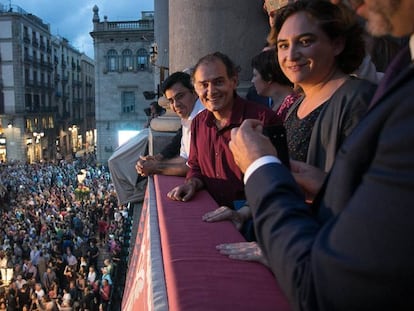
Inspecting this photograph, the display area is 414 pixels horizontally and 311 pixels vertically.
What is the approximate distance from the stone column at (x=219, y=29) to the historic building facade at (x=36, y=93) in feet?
146

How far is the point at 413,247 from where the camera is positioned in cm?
82

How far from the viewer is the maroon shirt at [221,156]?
3.05m

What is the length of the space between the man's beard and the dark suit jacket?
0.57ft

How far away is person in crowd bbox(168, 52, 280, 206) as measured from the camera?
3062 mm

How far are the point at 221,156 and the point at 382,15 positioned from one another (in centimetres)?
208

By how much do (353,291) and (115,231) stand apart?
1766cm

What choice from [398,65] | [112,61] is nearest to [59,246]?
[398,65]

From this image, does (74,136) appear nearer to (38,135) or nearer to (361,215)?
(38,135)

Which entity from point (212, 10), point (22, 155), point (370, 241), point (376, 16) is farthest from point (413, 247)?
point (22, 155)

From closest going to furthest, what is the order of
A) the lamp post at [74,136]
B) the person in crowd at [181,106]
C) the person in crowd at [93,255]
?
the person in crowd at [181,106] → the person in crowd at [93,255] → the lamp post at [74,136]

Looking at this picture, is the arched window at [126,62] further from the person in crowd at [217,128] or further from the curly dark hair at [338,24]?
the curly dark hair at [338,24]

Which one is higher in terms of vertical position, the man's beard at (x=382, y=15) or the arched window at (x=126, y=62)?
the arched window at (x=126, y=62)

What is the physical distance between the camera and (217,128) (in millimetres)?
3193

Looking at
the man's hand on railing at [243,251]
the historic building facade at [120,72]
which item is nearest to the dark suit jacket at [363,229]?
the man's hand on railing at [243,251]
